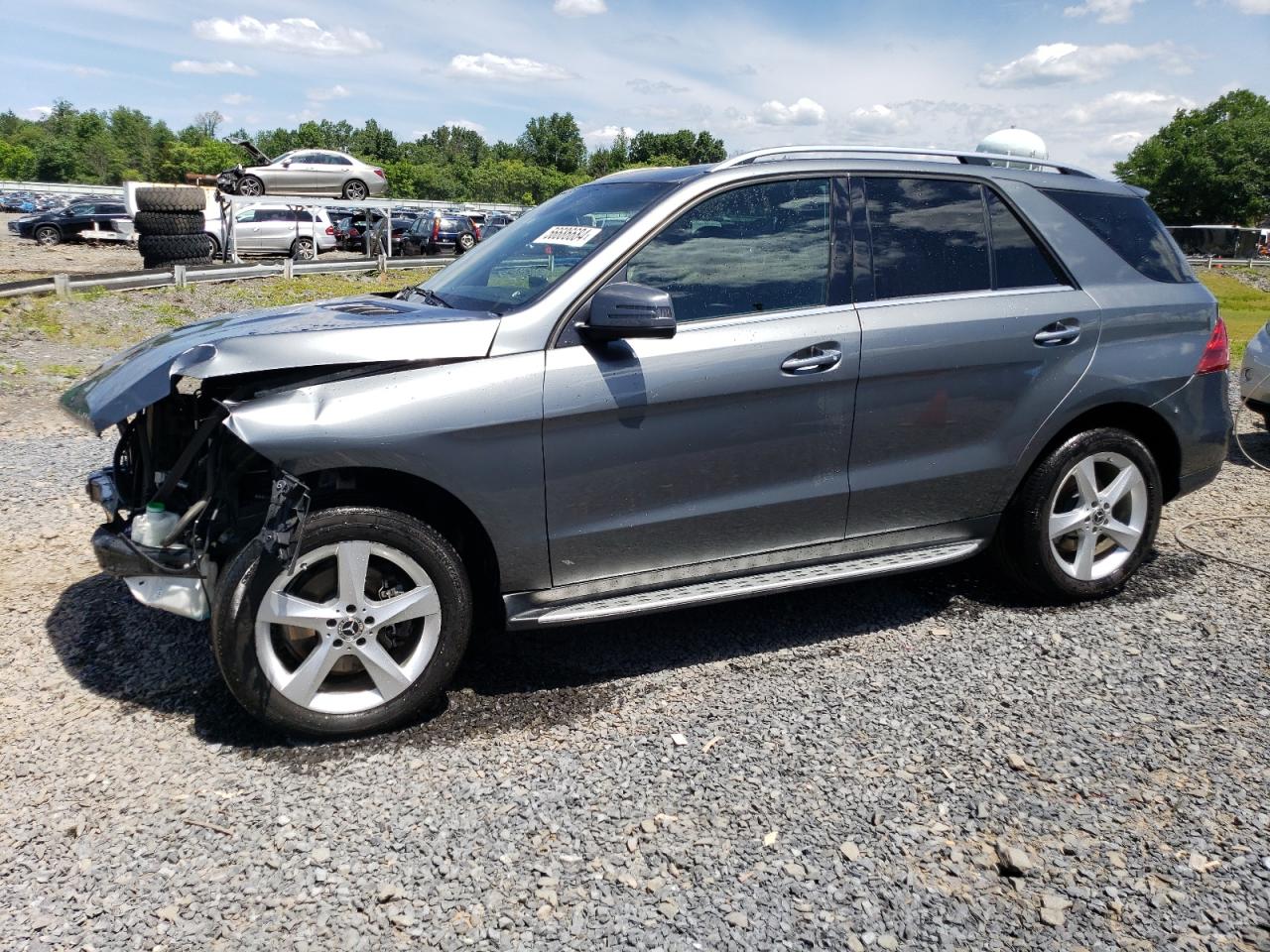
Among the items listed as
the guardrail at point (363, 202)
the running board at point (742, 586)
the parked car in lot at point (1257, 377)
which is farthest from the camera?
the guardrail at point (363, 202)

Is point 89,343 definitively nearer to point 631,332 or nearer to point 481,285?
point 481,285

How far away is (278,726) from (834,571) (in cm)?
→ 217

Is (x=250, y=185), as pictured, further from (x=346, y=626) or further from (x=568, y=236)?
(x=346, y=626)

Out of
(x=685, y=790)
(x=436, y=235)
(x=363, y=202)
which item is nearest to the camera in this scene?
(x=685, y=790)

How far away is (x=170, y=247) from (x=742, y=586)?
17800mm

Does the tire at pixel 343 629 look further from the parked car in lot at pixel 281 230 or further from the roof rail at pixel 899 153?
the parked car in lot at pixel 281 230

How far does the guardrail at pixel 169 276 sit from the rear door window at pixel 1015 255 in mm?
12899

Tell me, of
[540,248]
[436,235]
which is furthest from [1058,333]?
[436,235]

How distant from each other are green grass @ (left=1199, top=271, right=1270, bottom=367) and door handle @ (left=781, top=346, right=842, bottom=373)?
10632mm

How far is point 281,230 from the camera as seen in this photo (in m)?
26.2

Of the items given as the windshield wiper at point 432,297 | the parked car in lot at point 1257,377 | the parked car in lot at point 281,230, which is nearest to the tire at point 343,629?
the windshield wiper at point 432,297

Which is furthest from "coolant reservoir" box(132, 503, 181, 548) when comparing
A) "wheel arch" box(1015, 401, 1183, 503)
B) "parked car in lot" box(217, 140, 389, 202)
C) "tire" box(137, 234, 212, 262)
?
"parked car in lot" box(217, 140, 389, 202)

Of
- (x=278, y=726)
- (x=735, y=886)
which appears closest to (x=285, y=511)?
(x=278, y=726)

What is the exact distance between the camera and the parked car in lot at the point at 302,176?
28.5 meters
